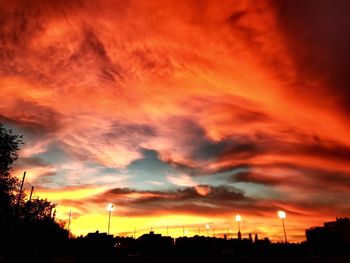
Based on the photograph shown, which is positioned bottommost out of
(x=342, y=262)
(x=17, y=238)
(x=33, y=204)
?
(x=342, y=262)

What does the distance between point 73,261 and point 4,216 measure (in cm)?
1064

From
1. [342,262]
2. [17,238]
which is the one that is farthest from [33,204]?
[342,262]

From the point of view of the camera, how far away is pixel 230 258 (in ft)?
142

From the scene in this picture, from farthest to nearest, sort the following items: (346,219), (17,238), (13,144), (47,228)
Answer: (346,219) < (47,228) < (17,238) < (13,144)

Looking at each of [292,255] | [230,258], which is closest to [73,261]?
[230,258]

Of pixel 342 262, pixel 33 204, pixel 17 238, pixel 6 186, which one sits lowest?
pixel 342 262

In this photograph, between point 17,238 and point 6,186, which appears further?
point 17,238

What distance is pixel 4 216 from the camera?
4453 centimetres

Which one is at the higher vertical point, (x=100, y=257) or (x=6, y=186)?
(x=6, y=186)

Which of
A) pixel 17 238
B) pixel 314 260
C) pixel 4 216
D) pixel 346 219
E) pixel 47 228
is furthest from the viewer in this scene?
pixel 346 219

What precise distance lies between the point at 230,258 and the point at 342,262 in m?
13.0

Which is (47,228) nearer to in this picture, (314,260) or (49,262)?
(49,262)

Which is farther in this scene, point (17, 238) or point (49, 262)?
point (17, 238)

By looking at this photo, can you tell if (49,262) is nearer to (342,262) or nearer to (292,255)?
(292,255)
